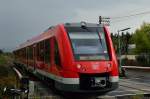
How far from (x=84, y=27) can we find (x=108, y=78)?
241cm

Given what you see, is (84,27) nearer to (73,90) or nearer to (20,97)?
(73,90)

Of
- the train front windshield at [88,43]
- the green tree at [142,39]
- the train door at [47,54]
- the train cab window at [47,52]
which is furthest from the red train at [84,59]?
the green tree at [142,39]

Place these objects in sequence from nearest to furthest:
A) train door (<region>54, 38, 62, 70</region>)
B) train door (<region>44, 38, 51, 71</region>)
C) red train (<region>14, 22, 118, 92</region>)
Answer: red train (<region>14, 22, 118, 92</region>) < train door (<region>54, 38, 62, 70</region>) < train door (<region>44, 38, 51, 71</region>)

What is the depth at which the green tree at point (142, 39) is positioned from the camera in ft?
315

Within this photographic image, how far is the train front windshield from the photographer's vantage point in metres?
15.4

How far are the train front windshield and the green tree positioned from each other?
80.9 meters

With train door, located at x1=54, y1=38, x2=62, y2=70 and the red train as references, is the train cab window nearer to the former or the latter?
the red train

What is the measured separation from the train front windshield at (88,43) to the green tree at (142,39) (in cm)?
8086

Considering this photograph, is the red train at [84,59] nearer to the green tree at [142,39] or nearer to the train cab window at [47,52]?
the train cab window at [47,52]

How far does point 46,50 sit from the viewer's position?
1911cm

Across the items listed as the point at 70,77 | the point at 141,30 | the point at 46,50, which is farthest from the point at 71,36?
the point at 141,30

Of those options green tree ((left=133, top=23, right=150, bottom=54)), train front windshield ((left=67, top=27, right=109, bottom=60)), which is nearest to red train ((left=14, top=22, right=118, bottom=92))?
train front windshield ((left=67, top=27, right=109, bottom=60))

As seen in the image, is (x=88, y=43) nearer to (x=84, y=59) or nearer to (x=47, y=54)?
(x=84, y=59)

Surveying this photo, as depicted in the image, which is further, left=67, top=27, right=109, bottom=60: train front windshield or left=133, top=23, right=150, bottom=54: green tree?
left=133, top=23, right=150, bottom=54: green tree
